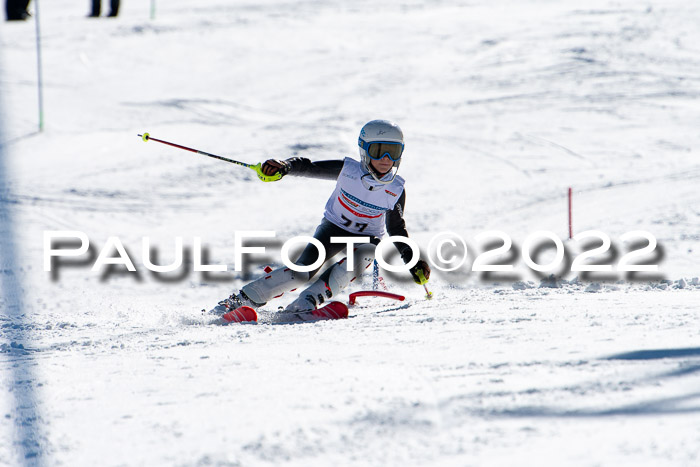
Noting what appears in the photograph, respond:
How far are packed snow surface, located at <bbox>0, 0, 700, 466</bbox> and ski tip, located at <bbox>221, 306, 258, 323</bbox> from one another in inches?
4.6

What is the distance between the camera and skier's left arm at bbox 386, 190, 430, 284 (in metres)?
5.41

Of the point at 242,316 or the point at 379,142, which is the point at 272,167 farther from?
the point at 242,316

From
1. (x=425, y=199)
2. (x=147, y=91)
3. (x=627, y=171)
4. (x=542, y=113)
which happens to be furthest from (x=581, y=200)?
(x=147, y=91)

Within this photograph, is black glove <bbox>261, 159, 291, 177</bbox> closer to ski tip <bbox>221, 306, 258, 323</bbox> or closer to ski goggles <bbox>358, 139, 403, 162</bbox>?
ski goggles <bbox>358, 139, 403, 162</bbox>

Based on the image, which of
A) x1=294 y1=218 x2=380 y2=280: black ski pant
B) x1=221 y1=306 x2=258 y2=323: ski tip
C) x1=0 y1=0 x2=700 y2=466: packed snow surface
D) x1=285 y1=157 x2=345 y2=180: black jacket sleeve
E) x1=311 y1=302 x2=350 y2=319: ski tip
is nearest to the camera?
x1=0 y1=0 x2=700 y2=466: packed snow surface

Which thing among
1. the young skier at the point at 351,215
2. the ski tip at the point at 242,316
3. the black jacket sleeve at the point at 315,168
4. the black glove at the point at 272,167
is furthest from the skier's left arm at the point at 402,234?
the ski tip at the point at 242,316

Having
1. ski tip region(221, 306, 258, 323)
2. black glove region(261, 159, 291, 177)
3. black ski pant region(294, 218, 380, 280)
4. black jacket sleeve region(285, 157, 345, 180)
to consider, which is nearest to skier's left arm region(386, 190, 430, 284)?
black ski pant region(294, 218, 380, 280)

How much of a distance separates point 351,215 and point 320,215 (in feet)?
13.0

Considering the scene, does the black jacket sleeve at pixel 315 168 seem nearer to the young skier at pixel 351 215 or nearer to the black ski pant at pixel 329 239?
the young skier at pixel 351 215

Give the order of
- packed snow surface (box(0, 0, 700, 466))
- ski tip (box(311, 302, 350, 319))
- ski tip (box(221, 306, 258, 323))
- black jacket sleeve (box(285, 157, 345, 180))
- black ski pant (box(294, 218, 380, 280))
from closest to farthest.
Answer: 1. packed snow surface (box(0, 0, 700, 466))
2. ski tip (box(221, 306, 258, 323))
3. ski tip (box(311, 302, 350, 319))
4. black jacket sleeve (box(285, 157, 345, 180))
5. black ski pant (box(294, 218, 380, 280))

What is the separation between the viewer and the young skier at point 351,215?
5.35 meters

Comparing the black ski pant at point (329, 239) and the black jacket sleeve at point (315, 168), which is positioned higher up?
the black jacket sleeve at point (315, 168)

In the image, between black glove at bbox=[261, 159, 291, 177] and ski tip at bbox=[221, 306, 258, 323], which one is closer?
ski tip at bbox=[221, 306, 258, 323]

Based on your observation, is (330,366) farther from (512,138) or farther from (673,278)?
(512,138)
